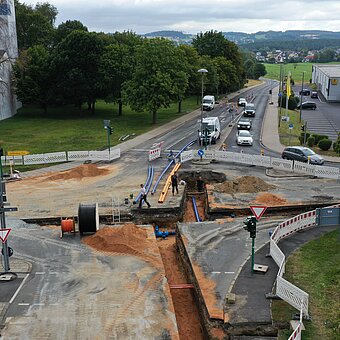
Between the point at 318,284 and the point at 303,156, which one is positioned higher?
the point at 303,156

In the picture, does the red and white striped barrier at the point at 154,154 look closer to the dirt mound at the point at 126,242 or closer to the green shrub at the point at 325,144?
the dirt mound at the point at 126,242

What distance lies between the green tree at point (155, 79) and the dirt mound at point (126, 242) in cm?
3295

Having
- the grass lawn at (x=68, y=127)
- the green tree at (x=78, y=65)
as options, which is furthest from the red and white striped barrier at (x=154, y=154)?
the green tree at (x=78, y=65)

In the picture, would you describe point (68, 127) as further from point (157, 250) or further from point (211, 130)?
point (157, 250)

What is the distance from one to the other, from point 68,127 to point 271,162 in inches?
1169

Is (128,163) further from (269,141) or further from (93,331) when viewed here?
(93,331)

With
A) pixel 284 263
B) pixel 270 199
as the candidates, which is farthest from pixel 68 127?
pixel 284 263

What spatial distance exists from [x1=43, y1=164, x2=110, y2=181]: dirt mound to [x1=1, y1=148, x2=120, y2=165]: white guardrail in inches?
115

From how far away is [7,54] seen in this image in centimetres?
6181

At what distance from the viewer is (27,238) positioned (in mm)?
22750

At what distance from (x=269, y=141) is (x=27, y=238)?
32311 mm

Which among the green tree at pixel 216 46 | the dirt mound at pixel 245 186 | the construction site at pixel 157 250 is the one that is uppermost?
the green tree at pixel 216 46

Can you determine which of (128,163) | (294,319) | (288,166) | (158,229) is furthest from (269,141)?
(294,319)

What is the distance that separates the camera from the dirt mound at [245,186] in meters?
30.5
